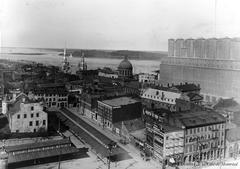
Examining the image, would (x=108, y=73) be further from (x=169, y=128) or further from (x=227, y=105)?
(x=169, y=128)

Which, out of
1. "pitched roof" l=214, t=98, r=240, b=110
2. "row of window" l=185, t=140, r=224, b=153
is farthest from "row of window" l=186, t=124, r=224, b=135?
"pitched roof" l=214, t=98, r=240, b=110

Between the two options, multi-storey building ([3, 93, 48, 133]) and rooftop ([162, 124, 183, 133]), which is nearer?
rooftop ([162, 124, 183, 133])

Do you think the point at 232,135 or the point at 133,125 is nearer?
the point at 232,135

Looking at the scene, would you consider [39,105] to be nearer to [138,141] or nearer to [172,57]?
[138,141]

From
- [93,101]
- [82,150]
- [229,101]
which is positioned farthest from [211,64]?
[82,150]

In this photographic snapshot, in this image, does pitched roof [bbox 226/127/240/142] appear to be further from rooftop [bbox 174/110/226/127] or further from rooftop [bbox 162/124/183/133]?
rooftop [bbox 162/124/183/133]

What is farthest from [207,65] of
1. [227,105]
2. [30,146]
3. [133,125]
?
[30,146]

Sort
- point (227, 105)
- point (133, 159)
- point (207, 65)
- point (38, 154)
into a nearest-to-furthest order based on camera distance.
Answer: point (38, 154) → point (133, 159) → point (227, 105) → point (207, 65)
